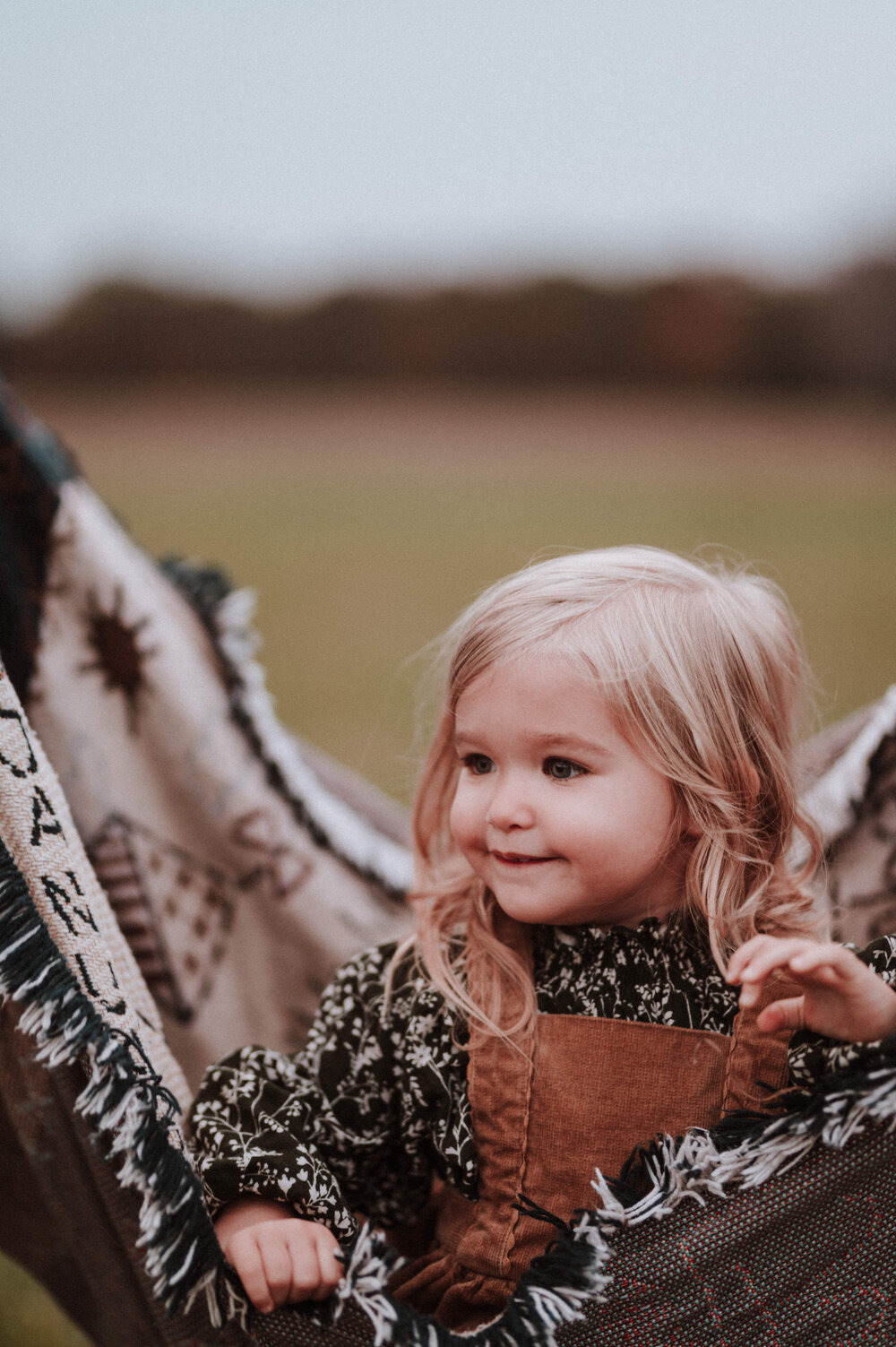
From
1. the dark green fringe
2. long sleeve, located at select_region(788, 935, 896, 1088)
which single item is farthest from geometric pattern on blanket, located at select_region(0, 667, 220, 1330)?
long sleeve, located at select_region(788, 935, 896, 1088)

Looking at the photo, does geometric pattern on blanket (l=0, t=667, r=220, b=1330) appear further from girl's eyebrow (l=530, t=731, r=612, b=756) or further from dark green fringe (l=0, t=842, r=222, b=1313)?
girl's eyebrow (l=530, t=731, r=612, b=756)

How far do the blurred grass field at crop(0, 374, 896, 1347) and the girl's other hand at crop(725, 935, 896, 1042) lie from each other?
17.3 ft

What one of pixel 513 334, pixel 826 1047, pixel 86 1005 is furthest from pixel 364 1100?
pixel 513 334

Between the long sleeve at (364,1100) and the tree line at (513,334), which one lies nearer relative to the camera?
the long sleeve at (364,1100)

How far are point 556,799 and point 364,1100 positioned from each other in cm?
35

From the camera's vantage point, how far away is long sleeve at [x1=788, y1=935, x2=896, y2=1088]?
2.98 feet

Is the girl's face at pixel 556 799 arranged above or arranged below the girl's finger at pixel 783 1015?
above

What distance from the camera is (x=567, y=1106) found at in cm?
101

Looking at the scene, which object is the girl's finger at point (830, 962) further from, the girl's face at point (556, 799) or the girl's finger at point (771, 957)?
the girl's face at point (556, 799)

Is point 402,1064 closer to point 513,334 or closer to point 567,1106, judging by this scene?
point 567,1106

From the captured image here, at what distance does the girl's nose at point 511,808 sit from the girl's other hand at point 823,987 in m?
0.21

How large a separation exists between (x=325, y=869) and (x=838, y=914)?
2.15ft

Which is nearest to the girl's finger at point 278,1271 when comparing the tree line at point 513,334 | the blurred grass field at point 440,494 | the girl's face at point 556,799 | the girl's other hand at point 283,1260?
the girl's other hand at point 283,1260

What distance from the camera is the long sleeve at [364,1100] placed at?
996mm
